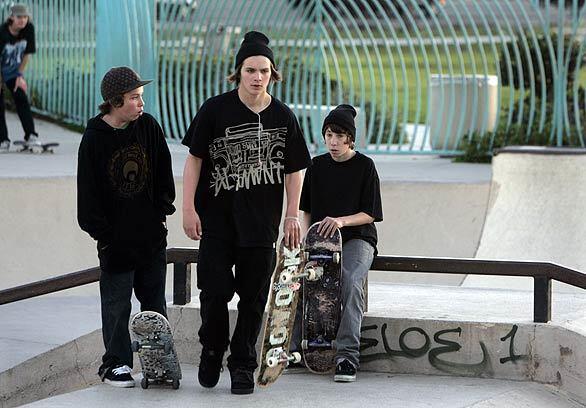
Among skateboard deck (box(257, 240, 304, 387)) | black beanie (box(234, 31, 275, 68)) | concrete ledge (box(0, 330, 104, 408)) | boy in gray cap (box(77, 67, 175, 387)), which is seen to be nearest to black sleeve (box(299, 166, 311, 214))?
skateboard deck (box(257, 240, 304, 387))

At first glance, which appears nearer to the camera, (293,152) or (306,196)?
(293,152)

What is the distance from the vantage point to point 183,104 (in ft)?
45.1

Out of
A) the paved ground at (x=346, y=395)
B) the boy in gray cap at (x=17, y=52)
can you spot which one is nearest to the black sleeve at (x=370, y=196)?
the paved ground at (x=346, y=395)

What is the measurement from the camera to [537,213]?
9.80 meters

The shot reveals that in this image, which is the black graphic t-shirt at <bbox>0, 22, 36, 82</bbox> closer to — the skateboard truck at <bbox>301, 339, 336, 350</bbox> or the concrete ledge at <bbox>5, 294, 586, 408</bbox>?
the concrete ledge at <bbox>5, 294, 586, 408</bbox>

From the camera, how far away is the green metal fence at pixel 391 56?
1243 cm

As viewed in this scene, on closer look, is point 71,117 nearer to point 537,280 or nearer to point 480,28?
point 480,28

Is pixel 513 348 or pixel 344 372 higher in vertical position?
pixel 513 348

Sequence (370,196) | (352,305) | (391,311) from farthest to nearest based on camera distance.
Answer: (391,311) → (370,196) → (352,305)

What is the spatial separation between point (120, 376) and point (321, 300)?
1.12 meters

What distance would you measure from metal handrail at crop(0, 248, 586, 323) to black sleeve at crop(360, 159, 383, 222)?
1.06 ft

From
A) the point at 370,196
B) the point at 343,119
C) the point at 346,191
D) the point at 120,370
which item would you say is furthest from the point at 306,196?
the point at 120,370

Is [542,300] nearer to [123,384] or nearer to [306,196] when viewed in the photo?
[306,196]

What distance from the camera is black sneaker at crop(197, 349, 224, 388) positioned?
18.7ft
